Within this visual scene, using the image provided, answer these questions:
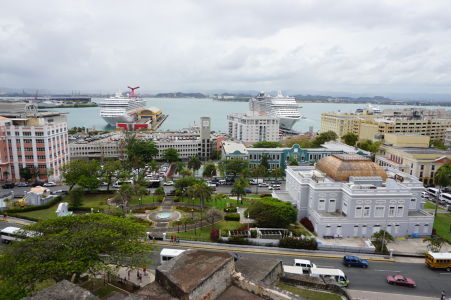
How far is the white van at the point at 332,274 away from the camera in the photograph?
27125 mm

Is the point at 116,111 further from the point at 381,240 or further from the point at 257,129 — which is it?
the point at 381,240

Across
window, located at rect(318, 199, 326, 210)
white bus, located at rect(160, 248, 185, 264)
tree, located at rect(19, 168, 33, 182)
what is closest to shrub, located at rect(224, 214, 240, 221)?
window, located at rect(318, 199, 326, 210)

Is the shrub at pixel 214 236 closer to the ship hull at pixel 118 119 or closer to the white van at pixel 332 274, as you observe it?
the white van at pixel 332 274

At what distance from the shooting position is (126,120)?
465 ft

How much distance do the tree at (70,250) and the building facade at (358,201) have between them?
934 inches

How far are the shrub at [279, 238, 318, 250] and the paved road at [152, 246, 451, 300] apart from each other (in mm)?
1622

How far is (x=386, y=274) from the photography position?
2933cm

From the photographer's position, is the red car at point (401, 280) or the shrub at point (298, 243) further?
the shrub at point (298, 243)

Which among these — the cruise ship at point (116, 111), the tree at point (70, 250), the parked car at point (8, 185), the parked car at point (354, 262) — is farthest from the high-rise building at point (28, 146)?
the cruise ship at point (116, 111)

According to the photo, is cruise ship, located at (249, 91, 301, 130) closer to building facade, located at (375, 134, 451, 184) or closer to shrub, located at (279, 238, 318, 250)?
building facade, located at (375, 134, 451, 184)

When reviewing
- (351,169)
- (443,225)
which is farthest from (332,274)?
(443,225)

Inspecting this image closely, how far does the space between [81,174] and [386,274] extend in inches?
1755

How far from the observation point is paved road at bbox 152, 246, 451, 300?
2692 cm

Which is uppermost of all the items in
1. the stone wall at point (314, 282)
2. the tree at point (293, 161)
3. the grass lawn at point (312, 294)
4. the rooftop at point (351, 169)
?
the rooftop at point (351, 169)
